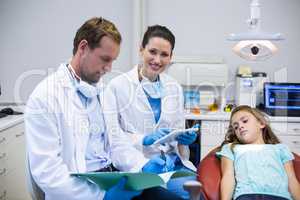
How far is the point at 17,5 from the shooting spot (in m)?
3.57

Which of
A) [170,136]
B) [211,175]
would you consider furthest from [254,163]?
[170,136]

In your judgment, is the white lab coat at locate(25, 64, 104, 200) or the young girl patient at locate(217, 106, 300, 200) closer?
the white lab coat at locate(25, 64, 104, 200)

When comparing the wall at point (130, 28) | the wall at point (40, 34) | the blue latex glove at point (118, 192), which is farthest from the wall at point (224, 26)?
the blue latex glove at point (118, 192)

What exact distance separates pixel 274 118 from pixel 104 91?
1.75 m

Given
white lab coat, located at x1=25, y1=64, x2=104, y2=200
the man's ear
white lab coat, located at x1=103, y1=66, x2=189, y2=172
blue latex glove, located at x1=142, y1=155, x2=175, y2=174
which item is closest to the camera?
white lab coat, located at x1=25, y1=64, x2=104, y2=200

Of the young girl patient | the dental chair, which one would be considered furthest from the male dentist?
the young girl patient

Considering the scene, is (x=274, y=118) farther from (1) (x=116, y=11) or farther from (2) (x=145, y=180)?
(2) (x=145, y=180)

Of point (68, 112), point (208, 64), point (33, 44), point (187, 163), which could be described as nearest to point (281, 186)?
point (187, 163)

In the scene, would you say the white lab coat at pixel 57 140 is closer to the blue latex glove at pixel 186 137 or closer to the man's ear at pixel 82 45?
the man's ear at pixel 82 45

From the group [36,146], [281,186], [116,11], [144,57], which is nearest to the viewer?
[36,146]

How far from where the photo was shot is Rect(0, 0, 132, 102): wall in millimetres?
3551

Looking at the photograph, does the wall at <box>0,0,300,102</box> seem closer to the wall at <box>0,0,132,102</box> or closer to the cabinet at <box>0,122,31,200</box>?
the wall at <box>0,0,132,102</box>

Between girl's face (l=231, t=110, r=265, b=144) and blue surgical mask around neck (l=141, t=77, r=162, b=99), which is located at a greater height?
blue surgical mask around neck (l=141, t=77, r=162, b=99)

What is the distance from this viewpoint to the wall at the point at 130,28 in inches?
137
